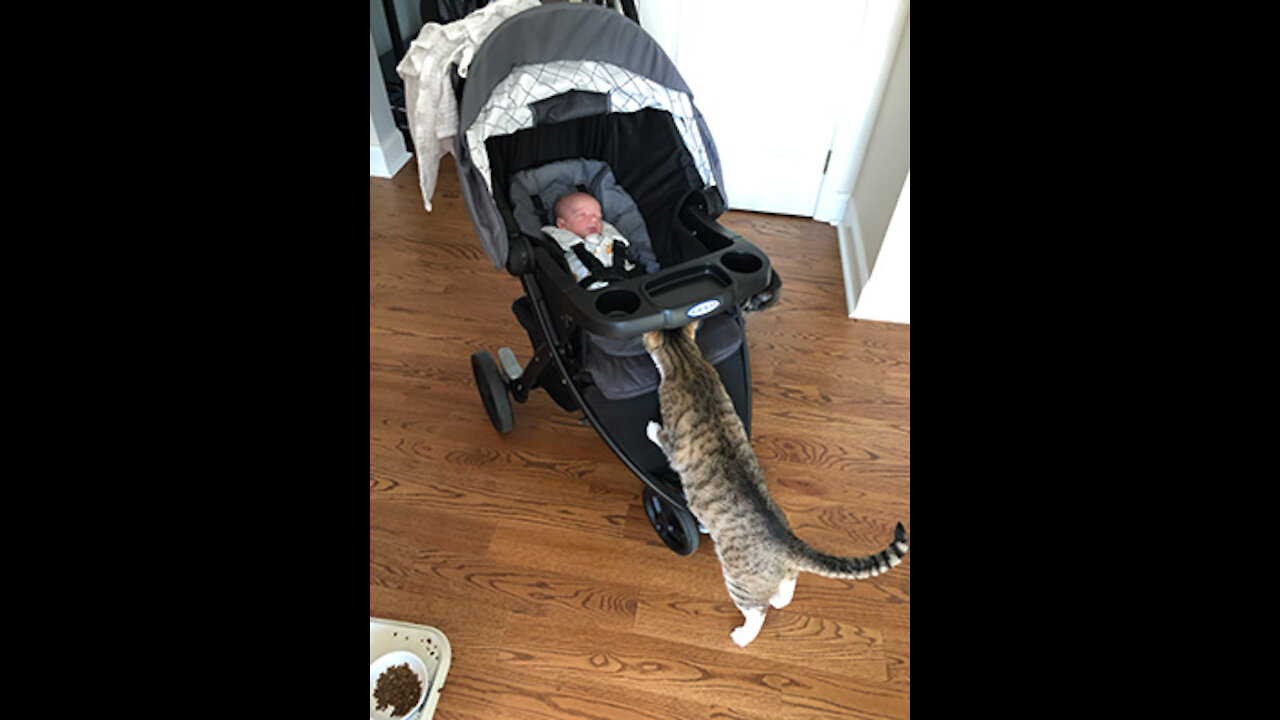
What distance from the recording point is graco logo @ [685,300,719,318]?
44.4 inches

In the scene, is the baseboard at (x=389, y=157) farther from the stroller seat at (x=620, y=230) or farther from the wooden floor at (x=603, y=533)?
the stroller seat at (x=620, y=230)

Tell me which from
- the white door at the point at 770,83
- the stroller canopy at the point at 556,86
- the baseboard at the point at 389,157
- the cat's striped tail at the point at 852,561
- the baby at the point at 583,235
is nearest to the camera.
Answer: the cat's striped tail at the point at 852,561

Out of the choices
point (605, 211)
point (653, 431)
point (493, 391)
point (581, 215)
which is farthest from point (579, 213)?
point (653, 431)

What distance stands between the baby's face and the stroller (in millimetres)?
71

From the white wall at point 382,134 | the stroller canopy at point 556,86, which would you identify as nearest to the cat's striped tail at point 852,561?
the stroller canopy at point 556,86

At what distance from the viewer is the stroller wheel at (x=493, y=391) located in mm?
1653

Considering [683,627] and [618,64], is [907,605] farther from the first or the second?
[618,64]

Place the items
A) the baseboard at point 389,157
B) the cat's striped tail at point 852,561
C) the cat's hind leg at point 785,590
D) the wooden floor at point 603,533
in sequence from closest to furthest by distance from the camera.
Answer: the cat's striped tail at point 852,561
the cat's hind leg at point 785,590
the wooden floor at point 603,533
the baseboard at point 389,157

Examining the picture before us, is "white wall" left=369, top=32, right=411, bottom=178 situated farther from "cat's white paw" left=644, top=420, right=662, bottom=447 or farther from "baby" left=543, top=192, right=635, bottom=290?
"cat's white paw" left=644, top=420, right=662, bottom=447

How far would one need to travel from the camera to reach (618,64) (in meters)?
1.55

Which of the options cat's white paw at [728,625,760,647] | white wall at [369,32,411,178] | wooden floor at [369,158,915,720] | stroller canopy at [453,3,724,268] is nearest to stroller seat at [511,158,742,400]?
stroller canopy at [453,3,724,268]

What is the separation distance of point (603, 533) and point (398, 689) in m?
0.54

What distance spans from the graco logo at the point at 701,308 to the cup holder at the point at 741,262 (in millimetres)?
131
